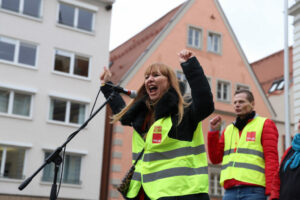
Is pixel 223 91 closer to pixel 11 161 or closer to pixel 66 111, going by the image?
pixel 66 111

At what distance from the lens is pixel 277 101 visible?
112ft

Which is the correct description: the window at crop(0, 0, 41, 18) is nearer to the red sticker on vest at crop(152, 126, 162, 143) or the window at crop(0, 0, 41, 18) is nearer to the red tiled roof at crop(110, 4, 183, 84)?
the red tiled roof at crop(110, 4, 183, 84)

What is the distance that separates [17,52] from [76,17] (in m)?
4.13

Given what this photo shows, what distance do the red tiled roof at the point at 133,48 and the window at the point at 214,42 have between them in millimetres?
2787

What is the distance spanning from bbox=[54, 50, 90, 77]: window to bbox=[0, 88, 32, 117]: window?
2369mm

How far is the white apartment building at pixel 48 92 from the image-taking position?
906 inches

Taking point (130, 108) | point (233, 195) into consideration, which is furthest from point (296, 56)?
point (130, 108)

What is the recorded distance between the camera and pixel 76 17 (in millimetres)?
26156

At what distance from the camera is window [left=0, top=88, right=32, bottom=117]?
23.1 metres

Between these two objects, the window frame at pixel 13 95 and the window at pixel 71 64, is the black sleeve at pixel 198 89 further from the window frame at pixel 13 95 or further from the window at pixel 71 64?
the window at pixel 71 64

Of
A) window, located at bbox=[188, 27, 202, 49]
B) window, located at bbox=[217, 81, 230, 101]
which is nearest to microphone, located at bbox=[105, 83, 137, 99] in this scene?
window, located at bbox=[188, 27, 202, 49]

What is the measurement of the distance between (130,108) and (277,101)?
31529 millimetres

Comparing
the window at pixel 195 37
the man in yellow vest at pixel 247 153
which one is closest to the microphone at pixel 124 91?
the man in yellow vest at pixel 247 153

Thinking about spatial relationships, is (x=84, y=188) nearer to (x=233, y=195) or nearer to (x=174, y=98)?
(x=233, y=195)
